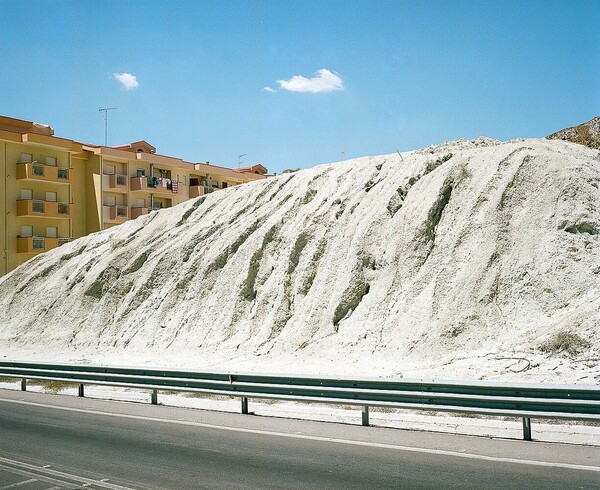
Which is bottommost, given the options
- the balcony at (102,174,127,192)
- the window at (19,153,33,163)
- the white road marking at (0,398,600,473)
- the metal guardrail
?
the white road marking at (0,398,600,473)

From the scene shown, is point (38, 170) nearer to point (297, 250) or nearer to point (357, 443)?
point (297, 250)

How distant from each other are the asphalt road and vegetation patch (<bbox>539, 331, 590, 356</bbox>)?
463 centimetres

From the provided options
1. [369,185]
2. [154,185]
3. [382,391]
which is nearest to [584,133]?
[369,185]

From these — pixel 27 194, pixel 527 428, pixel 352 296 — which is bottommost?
pixel 527 428

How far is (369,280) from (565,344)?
6582 millimetres

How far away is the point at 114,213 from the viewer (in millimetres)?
45812

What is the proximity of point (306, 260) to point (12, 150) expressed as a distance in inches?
1145

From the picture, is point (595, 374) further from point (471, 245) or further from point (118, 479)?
point (118, 479)

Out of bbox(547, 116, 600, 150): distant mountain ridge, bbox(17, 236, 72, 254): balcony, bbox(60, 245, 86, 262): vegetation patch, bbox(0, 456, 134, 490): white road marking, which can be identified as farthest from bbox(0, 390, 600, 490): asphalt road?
bbox(17, 236, 72, 254): balcony

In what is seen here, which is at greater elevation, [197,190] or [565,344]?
[197,190]

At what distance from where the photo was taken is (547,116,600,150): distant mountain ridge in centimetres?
2671

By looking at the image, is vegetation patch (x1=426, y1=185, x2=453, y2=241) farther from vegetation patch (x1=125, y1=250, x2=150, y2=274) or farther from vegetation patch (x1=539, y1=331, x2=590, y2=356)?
vegetation patch (x1=125, y1=250, x2=150, y2=274)

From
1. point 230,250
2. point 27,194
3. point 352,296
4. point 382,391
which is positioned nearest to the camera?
point 382,391

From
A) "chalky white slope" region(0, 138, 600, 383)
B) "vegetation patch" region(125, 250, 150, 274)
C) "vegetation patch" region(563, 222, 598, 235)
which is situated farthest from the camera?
"vegetation patch" region(125, 250, 150, 274)
